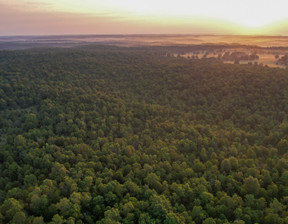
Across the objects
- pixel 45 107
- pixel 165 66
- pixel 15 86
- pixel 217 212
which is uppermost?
pixel 165 66

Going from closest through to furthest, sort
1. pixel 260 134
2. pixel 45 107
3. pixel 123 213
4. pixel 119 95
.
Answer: pixel 123 213
pixel 260 134
pixel 45 107
pixel 119 95

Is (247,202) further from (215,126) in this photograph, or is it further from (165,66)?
(165,66)

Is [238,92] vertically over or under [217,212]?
over

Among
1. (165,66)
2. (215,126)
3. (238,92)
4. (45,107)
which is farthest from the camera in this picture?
(165,66)

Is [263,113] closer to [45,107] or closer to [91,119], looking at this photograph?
[91,119]

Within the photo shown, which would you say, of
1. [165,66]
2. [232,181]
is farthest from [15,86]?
[232,181]

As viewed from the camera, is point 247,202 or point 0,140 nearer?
point 247,202

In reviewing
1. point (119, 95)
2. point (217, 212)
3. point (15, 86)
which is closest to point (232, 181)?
point (217, 212)
